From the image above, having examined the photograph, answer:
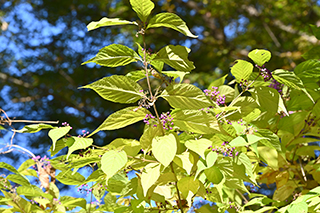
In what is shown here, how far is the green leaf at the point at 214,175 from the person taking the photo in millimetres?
422

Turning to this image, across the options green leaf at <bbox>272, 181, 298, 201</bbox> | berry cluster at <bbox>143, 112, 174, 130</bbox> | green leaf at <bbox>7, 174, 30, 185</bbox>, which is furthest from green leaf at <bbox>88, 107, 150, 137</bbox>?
green leaf at <bbox>272, 181, 298, 201</bbox>

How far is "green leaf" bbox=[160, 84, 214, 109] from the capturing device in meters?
0.40

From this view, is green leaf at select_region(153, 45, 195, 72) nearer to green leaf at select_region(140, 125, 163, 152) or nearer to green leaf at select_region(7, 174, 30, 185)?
green leaf at select_region(140, 125, 163, 152)

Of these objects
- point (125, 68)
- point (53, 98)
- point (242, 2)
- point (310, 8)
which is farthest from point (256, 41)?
point (53, 98)

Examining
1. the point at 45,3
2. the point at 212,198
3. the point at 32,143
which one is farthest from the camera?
the point at 45,3

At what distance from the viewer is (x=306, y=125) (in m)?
0.59

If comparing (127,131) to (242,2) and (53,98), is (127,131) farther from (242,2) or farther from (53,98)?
(242,2)

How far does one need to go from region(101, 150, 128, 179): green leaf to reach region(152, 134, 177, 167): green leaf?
0.14 ft

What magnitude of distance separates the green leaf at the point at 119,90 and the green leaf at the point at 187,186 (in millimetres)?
137

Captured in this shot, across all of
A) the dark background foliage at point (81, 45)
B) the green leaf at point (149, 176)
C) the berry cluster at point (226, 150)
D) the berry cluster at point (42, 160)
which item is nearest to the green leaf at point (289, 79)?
the berry cluster at point (226, 150)

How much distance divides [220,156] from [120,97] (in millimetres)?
173

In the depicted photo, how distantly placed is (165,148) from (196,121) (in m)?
0.06

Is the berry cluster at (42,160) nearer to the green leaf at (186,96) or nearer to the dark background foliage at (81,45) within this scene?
the green leaf at (186,96)

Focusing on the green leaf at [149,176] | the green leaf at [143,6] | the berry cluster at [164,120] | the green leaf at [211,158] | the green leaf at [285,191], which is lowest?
the green leaf at [285,191]
